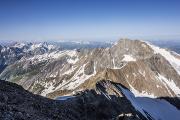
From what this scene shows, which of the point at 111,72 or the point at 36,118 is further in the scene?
the point at 111,72

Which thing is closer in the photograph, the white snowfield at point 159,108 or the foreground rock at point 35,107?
the foreground rock at point 35,107

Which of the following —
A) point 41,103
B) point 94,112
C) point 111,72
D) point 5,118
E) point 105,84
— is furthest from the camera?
point 111,72

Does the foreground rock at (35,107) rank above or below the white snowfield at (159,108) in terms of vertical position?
above

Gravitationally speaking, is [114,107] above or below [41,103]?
below

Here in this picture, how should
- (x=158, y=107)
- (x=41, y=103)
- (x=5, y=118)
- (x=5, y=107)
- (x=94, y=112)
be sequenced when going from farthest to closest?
(x=158, y=107) → (x=94, y=112) → (x=41, y=103) → (x=5, y=107) → (x=5, y=118)

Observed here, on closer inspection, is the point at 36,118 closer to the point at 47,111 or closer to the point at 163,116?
the point at 47,111

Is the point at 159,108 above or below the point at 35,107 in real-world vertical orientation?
below

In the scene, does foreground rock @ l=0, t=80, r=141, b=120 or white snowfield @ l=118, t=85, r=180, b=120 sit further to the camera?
white snowfield @ l=118, t=85, r=180, b=120

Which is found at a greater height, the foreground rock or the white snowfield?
the foreground rock

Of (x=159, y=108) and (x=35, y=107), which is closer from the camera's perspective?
(x=35, y=107)

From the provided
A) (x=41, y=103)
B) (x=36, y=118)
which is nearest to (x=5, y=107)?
(x=36, y=118)

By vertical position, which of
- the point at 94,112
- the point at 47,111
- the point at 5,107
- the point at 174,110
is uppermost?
the point at 5,107
